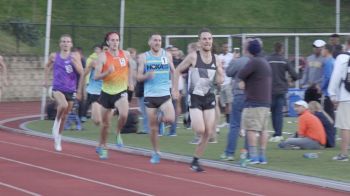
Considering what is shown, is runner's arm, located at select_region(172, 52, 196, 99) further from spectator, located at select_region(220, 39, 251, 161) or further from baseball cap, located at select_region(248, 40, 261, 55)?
spectator, located at select_region(220, 39, 251, 161)

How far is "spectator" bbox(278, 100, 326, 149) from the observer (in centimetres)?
1750

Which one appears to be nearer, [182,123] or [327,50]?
[327,50]

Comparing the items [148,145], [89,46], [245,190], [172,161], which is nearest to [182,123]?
[148,145]

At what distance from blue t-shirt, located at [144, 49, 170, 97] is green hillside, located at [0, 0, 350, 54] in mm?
20693

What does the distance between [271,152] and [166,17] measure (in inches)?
1114

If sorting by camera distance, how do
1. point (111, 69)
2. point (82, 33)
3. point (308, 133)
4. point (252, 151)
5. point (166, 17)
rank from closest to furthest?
point (252, 151) → point (111, 69) → point (308, 133) → point (82, 33) → point (166, 17)

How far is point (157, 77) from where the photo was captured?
1559 cm

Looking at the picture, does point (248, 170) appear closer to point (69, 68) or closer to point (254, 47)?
point (254, 47)

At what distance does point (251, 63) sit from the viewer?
48.7ft

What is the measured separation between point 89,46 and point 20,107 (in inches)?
302

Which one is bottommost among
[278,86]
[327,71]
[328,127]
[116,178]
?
[116,178]

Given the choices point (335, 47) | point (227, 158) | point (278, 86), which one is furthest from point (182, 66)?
point (335, 47)

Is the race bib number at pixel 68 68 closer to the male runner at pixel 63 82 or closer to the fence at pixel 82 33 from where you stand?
the male runner at pixel 63 82

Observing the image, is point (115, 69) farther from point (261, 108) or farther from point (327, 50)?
point (327, 50)
